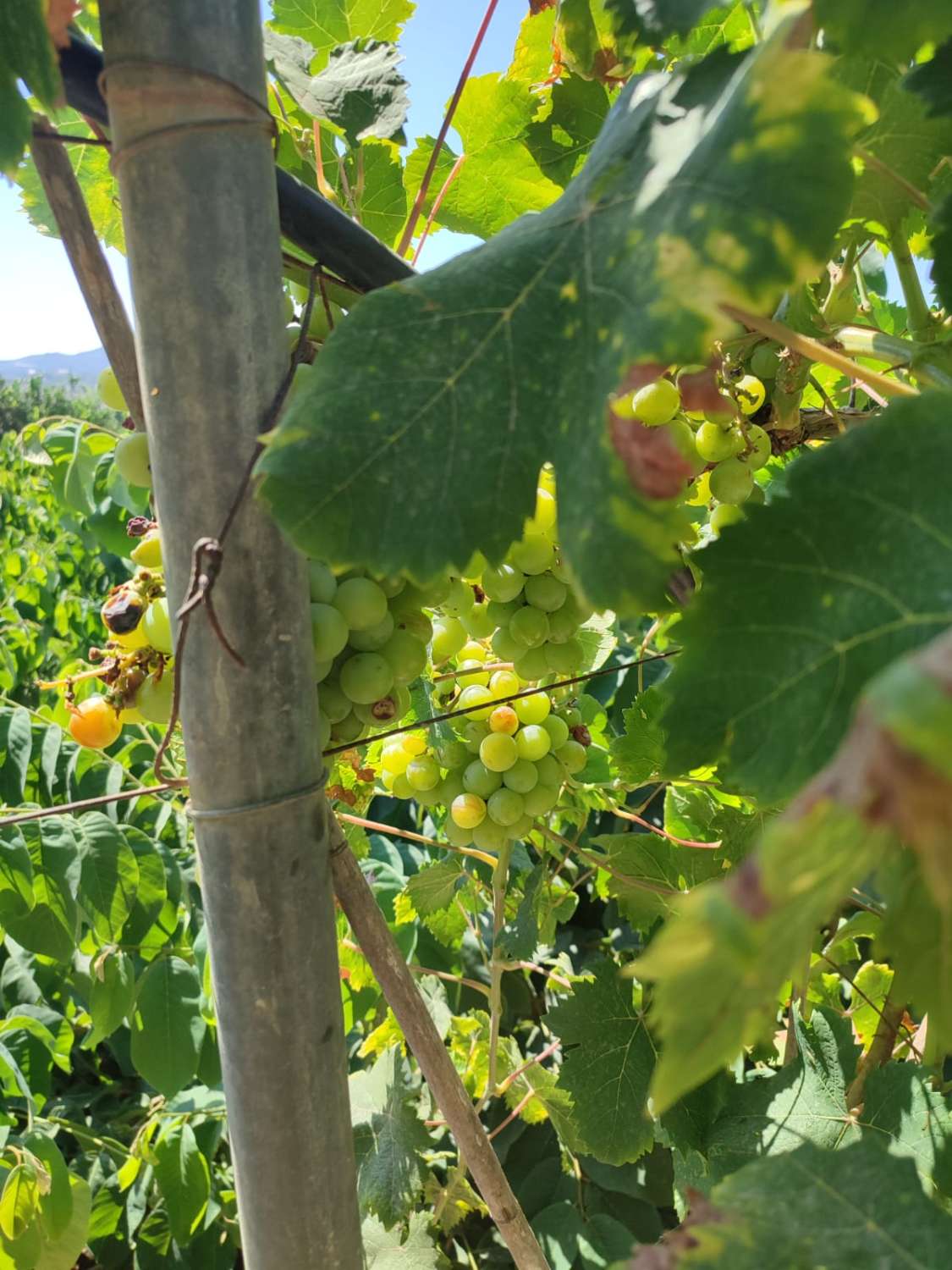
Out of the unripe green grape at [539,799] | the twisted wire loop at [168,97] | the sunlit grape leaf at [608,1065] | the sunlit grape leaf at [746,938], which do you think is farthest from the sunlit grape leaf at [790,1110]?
the twisted wire loop at [168,97]

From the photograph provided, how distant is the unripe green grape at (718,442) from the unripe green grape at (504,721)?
0.31 m

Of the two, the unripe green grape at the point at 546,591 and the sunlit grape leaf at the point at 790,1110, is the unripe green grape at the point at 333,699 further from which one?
the sunlit grape leaf at the point at 790,1110

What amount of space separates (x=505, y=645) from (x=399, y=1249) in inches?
32.3

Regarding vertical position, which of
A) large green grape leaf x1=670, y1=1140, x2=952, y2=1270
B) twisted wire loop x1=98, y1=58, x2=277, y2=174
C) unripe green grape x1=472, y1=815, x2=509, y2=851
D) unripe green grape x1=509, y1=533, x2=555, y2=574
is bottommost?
large green grape leaf x1=670, y1=1140, x2=952, y2=1270

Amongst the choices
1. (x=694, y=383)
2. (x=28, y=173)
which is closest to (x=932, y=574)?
(x=694, y=383)

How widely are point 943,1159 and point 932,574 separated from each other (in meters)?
0.54

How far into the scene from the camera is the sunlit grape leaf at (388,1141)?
111 centimetres

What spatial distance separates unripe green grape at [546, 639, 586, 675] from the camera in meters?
0.84

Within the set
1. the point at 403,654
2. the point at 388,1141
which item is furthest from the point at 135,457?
the point at 388,1141

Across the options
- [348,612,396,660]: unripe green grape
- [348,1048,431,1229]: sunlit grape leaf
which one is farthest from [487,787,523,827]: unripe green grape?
[348,1048,431,1229]: sunlit grape leaf

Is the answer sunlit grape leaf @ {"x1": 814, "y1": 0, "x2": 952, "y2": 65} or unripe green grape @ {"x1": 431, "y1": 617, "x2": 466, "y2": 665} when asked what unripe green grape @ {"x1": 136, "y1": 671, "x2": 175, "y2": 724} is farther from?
sunlit grape leaf @ {"x1": 814, "y1": 0, "x2": 952, "y2": 65}

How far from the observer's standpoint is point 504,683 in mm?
959

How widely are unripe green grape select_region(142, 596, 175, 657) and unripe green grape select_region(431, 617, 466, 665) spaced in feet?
1.20

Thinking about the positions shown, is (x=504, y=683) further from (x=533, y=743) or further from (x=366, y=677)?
(x=366, y=677)
